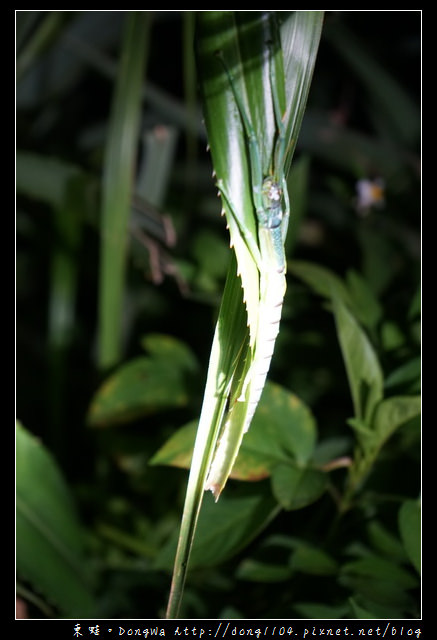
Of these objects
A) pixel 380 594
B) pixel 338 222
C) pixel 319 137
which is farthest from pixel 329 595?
pixel 319 137

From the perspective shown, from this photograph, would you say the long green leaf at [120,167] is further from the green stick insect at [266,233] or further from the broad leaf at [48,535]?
the green stick insect at [266,233]

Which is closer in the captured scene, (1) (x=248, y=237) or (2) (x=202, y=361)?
(1) (x=248, y=237)

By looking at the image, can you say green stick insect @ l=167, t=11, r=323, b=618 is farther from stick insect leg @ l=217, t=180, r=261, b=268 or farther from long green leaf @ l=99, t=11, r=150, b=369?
long green leaf @ l=99, t=11, r=150, b=369

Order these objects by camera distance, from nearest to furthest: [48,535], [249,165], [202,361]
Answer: [249,165] → [48,535] → [202,361]

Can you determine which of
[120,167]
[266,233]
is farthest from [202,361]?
[266,233]

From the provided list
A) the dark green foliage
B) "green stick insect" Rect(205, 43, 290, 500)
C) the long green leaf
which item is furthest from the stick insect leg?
the long green leaf

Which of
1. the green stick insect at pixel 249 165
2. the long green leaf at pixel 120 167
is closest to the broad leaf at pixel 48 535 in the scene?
the long green leaf at pixel 120 167

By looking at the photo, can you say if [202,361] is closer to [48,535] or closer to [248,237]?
[48,535]
